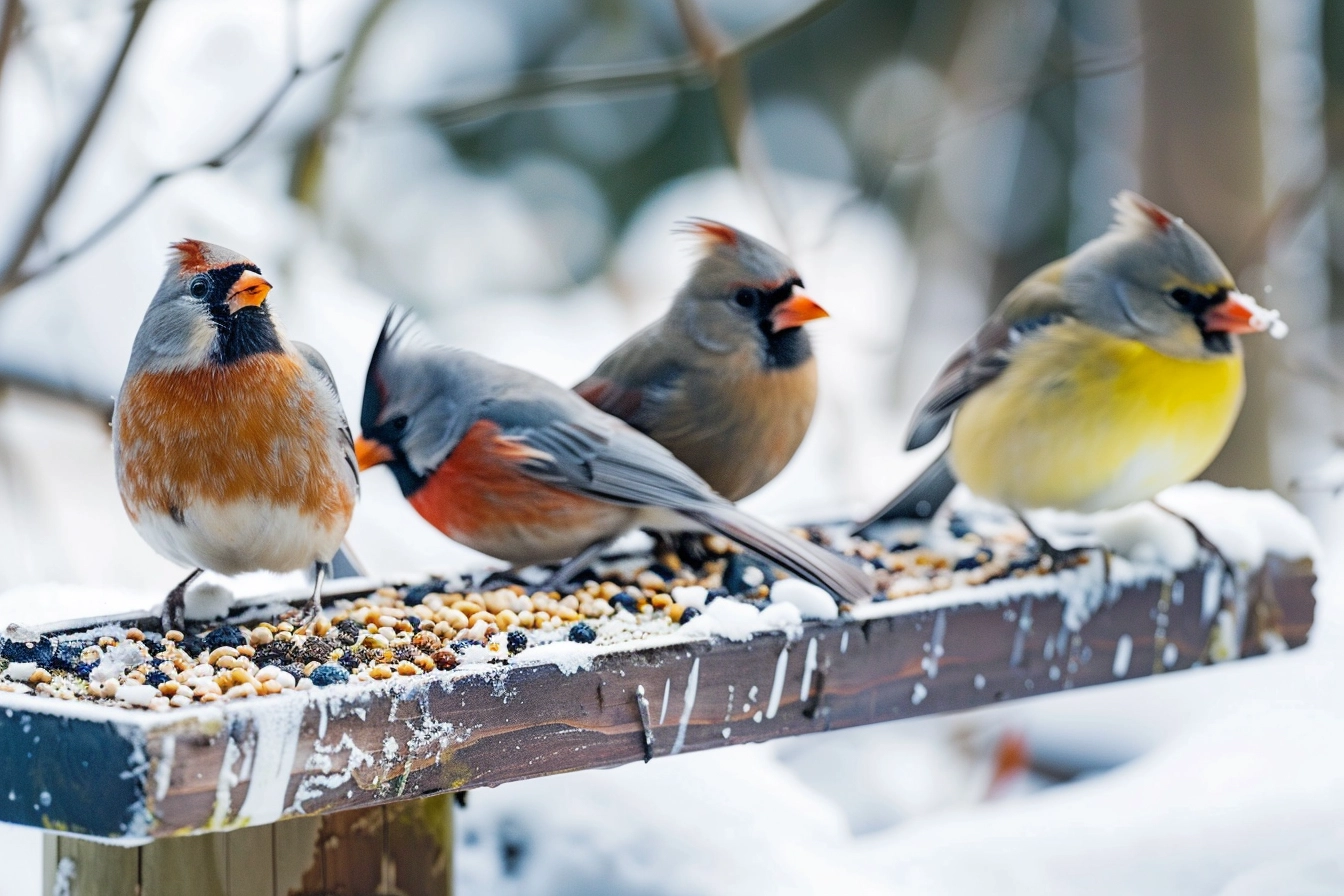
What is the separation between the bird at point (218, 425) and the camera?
75.3 inches

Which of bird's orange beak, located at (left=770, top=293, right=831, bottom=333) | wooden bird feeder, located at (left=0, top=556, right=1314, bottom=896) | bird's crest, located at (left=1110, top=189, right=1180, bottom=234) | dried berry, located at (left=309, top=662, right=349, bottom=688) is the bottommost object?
wooden bird feeder, located at (left=0, top=556, right=1314, bottom=896)

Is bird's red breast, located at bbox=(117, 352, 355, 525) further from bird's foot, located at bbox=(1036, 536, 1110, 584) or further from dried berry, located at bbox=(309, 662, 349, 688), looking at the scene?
bird's foot, located at bbox=(1036, 536, 1110, 584)

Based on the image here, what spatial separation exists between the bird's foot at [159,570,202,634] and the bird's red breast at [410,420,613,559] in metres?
0.43

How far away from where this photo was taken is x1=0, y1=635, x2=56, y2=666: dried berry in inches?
72.1

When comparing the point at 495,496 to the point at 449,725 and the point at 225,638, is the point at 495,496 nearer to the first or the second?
the point at 225,638

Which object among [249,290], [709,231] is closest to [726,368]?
[709,231]

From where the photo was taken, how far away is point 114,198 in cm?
389

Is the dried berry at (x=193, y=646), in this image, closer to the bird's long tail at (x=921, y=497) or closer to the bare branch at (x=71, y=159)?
the bare branch at (x=71, y=159)

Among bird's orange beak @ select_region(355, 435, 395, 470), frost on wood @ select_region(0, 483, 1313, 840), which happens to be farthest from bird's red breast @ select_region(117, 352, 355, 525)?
bird's orange beak @ select_region(355, 435, 395, 470)

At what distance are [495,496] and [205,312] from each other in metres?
0.62

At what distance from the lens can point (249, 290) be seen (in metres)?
1.88

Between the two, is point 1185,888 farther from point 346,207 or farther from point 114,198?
point 346,207

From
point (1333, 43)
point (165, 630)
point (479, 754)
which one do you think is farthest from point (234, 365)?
point (1333, 43)

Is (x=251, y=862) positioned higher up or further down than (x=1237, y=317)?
further down
